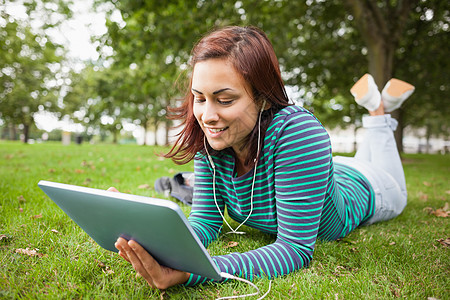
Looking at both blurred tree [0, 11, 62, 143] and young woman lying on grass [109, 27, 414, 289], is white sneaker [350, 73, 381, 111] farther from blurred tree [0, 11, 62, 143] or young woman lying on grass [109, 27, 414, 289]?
blurred tree [0, 11, 62, 143]

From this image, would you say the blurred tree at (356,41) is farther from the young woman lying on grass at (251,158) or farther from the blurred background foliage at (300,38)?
Result: the young woman lying on grass at (251,158)

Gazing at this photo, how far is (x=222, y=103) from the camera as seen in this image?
166cm

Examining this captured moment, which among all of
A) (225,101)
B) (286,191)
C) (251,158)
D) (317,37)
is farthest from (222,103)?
(317,37)

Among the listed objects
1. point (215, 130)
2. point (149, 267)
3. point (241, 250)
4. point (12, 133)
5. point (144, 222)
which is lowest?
point (12, 133)

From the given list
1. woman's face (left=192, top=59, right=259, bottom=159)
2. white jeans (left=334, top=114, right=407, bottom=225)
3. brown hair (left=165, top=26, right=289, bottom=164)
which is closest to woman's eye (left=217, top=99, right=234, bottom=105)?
woman's face (left=192, top=59, right=259, bottom=159)

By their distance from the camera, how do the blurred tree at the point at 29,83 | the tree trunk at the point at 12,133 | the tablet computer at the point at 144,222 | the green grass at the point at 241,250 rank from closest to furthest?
the tablet computer at the point at 144,222
the green grass at the point at 241,250
the blurred tree at the point at 29,83
the tree trunk at the point at 12,133

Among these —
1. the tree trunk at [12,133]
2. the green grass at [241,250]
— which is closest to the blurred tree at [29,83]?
the tree trunk at [12,133]

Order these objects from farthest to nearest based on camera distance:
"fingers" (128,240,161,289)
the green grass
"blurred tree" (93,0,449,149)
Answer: "blurred tree" (93,0,449,149) → the green grass → "fingers" (128,240,161,289)

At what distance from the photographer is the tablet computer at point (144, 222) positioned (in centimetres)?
106

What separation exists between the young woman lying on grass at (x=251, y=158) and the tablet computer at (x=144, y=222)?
0.07 m

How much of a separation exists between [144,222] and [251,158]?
854 mm

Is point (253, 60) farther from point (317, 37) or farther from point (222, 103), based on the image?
point (317, 37)

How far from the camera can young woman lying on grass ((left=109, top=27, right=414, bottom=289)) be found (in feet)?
5.27

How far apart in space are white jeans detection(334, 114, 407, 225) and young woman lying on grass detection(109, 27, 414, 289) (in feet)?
2.78
